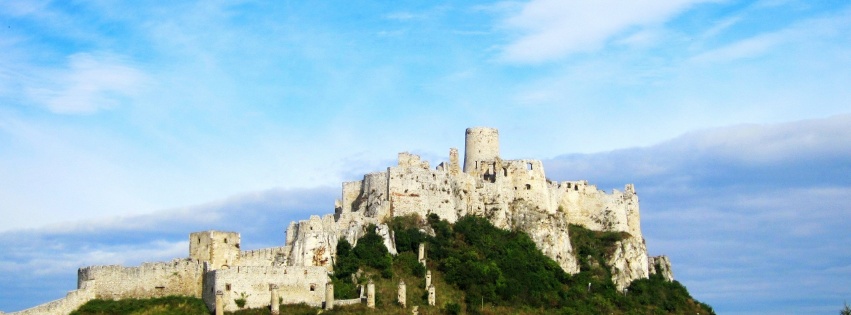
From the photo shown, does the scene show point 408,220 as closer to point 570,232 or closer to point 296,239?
point 296,239

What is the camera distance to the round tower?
313ft

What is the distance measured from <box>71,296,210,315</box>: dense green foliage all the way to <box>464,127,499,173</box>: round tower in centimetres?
3178

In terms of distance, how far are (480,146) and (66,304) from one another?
38.2 meters

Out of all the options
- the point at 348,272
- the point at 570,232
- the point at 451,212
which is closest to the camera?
the point at 348,272

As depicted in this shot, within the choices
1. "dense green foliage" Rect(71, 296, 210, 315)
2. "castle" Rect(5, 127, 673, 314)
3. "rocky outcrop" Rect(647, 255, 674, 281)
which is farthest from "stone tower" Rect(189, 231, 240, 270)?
"rocky outcrop" Rect(647, 255, 674, 281)

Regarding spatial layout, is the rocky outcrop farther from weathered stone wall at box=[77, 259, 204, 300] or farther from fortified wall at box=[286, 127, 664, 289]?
weathered stone wall at box=[77, 259, 204, 300]

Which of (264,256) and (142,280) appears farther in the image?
(264,256)

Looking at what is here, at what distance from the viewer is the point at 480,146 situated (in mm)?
95625

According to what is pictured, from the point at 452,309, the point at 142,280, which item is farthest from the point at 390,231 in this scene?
the point at 142,280

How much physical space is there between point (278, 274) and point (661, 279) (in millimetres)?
39516

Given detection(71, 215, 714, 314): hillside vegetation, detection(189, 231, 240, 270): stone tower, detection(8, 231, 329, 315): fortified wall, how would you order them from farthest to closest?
detection(71, 215, 714, 314): hillside vegetation, detection(189, 231, 240, 270): stone tower, detection(8, 231, 329, 315): fortified wall

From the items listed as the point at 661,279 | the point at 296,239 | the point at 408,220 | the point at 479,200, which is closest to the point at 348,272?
the point at 296,239

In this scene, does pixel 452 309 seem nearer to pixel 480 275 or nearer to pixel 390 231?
pixel 480 275

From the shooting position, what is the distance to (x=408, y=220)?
85.9 m
